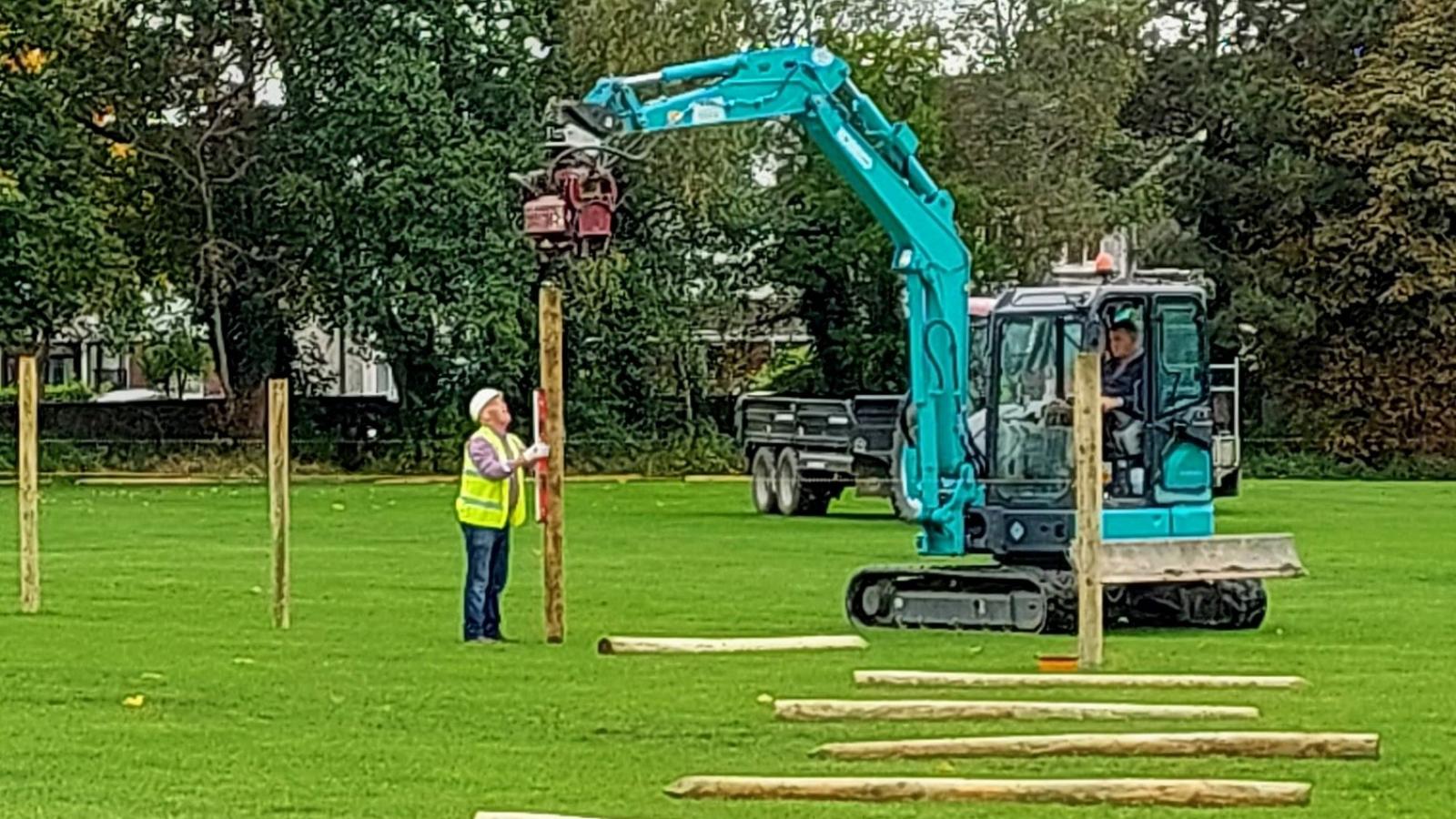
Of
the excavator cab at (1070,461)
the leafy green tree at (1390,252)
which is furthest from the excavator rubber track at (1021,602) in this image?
the leafy green tree at (1390,252)

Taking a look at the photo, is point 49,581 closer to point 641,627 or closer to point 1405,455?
point 641,627

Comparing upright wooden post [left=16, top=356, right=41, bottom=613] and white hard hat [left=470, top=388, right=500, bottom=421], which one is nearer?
white hard hat [left=470, top=388, right=500, bottom=421]

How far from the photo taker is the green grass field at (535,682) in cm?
1197

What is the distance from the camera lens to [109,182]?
5250 cm

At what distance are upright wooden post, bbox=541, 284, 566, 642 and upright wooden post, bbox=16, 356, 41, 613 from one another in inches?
178

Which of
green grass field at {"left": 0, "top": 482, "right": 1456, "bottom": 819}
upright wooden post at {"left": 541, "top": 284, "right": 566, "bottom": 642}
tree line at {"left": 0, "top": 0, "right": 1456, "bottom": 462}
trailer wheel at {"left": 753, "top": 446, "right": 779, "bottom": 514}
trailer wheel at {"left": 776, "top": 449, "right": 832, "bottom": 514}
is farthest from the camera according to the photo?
tree line at {"left": 0, "top": 0, "right": 1456, "bottom": 462}

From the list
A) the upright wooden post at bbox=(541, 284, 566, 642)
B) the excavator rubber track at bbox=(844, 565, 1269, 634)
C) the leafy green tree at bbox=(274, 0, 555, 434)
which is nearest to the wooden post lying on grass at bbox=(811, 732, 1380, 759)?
the upright wooden post at bbox=(541, 284, 566, 642)

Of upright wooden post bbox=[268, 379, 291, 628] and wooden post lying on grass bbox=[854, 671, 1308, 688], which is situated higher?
upright wooden post bbox=[268, 379, 291, 628]

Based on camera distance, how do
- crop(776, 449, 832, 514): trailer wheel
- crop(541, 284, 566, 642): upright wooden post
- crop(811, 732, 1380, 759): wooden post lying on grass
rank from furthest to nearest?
crop(776, 449, 832, 514): trailer wheel → crop(541, 284, 566, 642): upright wooden post → crop(811, 732, 1380, 759): wooden post lying on grass

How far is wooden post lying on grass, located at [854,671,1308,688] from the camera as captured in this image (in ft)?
52.2

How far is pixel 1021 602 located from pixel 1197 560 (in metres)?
1.74

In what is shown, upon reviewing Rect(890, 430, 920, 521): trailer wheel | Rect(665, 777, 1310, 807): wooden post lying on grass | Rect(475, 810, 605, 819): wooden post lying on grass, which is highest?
Rect(890, 430, 920, 521): trailer wheel

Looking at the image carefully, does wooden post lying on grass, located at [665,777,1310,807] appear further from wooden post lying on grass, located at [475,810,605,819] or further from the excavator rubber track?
the excavator rubber track

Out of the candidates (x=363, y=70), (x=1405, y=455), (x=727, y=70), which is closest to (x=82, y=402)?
(x=363, y=70)
